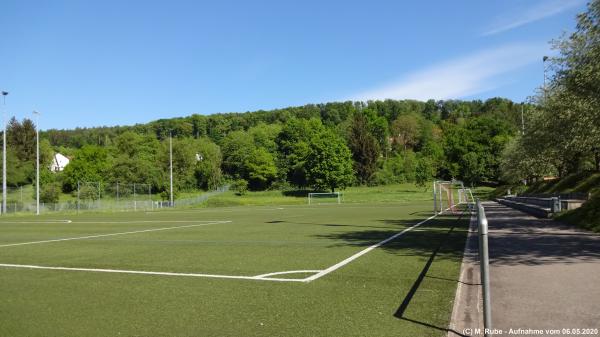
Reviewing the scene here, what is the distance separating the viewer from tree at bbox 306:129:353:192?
92500 millimetres

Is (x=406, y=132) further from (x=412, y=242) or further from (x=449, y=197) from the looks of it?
(x=412, y=242)

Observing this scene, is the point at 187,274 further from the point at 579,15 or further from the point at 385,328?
the point at 579,15

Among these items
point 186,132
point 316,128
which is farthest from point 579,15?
point 186,132

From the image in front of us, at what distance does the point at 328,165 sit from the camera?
92.6 metres

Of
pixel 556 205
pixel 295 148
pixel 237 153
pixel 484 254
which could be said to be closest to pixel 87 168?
pixel 237 153

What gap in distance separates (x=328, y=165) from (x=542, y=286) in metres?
85.7

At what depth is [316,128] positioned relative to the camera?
120625 millimetres

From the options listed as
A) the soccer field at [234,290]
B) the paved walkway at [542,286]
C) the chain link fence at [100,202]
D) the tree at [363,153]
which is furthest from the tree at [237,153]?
the paved walkway at [542,286]

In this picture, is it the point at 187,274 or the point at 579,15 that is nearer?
the point at 187,274

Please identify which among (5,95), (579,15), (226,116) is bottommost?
(579,15)

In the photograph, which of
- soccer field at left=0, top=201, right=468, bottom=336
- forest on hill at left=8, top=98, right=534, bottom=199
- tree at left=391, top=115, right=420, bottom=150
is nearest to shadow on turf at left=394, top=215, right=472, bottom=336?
soccer field at left=0, top=201, right=468, bottom=336

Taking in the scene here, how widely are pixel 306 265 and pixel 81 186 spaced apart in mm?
52562

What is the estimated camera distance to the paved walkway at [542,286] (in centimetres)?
525

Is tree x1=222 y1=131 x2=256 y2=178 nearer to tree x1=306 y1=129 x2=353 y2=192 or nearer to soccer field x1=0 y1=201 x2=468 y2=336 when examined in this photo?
tree x1=306 y1=129 x2=353 y2=192
